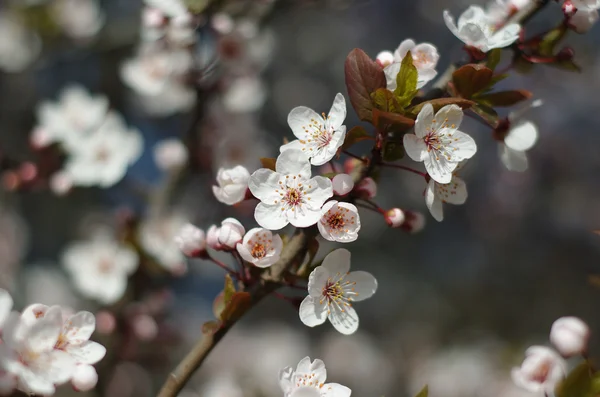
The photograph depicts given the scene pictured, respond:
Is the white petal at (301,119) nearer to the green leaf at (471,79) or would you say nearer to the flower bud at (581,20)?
the green leaf at (471,79)

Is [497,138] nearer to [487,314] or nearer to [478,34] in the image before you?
[478,34]

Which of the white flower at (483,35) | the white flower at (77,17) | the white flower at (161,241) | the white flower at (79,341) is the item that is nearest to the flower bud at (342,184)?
the white flower at (483,35)

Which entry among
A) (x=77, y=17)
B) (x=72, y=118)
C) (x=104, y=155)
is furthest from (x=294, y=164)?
(x=77, y=17)

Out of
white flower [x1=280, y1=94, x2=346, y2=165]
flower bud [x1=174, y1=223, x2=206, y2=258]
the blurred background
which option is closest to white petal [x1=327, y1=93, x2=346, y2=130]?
white flower [x1=280, y1=94, x2=346, y2=165]

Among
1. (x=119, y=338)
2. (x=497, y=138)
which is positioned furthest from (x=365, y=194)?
(x=119, y=338)

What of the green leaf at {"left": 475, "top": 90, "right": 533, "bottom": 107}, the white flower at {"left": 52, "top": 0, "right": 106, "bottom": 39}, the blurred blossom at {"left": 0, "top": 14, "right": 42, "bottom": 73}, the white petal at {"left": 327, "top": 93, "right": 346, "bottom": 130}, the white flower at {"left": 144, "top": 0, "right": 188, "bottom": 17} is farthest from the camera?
the blurred blossom at {"left": 0, "top": 14, "right": 42, "bottom": 73}

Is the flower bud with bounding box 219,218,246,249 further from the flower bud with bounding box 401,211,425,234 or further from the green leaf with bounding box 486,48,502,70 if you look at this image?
the green leaf with bounding box 486,48,502,70
